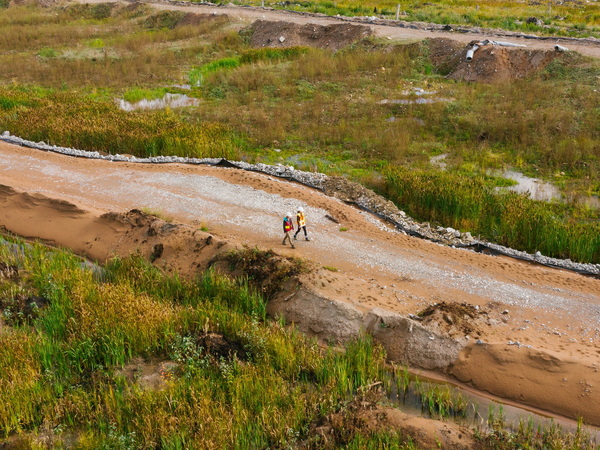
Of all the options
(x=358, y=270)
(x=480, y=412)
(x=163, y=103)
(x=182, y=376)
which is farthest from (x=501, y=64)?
(x=182, y=376)

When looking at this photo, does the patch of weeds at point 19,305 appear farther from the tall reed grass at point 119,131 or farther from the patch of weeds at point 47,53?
the patch of weeds at point 47,53

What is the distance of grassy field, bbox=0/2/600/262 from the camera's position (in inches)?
643

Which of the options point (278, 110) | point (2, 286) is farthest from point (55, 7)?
point (2, 286)

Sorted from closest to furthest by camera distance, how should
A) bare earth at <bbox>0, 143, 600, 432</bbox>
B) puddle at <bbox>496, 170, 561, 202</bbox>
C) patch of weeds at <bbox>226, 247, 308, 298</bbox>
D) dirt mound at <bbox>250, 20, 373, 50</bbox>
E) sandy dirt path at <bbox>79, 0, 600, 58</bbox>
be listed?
bare earth at <bbox>0, 143, 600, 432</bbox>
patch of weeds at <bbox>226, 247, 308, 298</bbox>
puddle at <bbox>496, 170, 561, 202</bbox>
sandy dirt path at <bbox>79, 0, 600, 58</bbox>
dirt mound at <bbox>250, 20, 373, 50</bbox>

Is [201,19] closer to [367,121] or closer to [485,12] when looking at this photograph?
[485,12]

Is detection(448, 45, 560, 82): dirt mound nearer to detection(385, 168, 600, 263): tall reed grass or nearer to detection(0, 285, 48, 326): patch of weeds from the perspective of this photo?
detection(385, 168, 600, 263): tall reed grass

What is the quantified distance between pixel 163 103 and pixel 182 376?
72.4 ft

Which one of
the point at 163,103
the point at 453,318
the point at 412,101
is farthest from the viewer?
the point at 163,103

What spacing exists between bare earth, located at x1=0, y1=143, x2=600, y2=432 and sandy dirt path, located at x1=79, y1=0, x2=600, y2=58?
21612mm

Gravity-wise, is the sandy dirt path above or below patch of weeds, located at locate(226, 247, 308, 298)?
above

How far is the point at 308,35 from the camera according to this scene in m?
40.2

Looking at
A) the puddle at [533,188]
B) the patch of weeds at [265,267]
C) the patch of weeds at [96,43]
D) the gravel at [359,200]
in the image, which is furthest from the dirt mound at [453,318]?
the patch of weeds at [96,43]

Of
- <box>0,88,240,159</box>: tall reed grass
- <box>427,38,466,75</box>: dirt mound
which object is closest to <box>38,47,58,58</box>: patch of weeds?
<box>0,88,240,159</box>: tall reed grass

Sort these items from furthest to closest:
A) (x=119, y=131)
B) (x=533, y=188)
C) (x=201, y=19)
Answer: (x=201, y=19) → (x=119, y=131) → (x=533, y=188)
